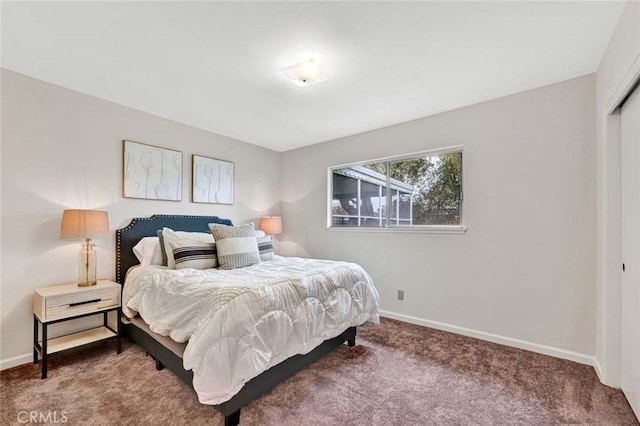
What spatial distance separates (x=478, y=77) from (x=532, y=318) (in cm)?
219

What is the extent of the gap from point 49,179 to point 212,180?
158 cm

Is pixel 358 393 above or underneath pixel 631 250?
underneath

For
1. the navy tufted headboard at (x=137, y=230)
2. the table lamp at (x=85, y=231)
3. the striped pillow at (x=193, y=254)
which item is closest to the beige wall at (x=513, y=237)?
the striped pillow at (x=193, y=254)

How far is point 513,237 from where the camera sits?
2.68 metres

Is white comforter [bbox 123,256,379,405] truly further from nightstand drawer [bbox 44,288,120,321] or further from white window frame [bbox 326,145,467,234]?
white window frame [bbox 326,145,467,234]

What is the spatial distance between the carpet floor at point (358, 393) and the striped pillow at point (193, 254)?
0.84 metres

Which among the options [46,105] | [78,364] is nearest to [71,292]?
[78,364]

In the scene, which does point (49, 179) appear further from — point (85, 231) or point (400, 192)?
point (400, 192)

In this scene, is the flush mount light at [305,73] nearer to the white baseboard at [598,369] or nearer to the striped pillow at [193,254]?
the striped pillow at [193,254]

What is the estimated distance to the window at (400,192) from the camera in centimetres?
315

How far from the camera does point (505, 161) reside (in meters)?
2.73

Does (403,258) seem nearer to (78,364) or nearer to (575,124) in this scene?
(575,124)

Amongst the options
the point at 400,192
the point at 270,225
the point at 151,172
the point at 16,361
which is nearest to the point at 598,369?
the point at 400,192

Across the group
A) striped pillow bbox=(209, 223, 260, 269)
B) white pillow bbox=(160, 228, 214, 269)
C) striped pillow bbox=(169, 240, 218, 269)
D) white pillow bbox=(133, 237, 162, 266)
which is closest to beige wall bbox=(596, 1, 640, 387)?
striped pillow bbox=(209, 223, 260, 269)
